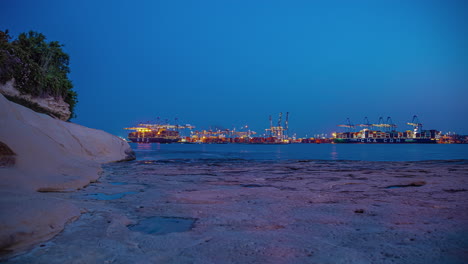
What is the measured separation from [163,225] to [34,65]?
16.6 metres

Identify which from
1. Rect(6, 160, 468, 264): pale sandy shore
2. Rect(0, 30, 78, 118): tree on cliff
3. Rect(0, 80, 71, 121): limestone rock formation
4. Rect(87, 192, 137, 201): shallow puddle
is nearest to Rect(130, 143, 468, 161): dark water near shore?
Rect(0, 80, 71, 121): limestone rock formation

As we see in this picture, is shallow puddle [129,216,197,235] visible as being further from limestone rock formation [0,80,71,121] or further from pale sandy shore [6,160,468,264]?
limestone rock formation [0,80,71,121]

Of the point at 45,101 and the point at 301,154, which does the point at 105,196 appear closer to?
the point at 45,101

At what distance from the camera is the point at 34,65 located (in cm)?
1609

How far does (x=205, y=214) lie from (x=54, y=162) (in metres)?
4.51

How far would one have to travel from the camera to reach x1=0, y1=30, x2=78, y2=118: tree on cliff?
46.3ft

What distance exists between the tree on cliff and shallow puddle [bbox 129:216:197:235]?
540 inches

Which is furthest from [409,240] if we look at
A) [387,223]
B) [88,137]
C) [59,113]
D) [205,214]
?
[59,113]

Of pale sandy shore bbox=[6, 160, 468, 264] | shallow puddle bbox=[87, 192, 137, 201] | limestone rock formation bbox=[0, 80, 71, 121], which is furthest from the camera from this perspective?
limestone rock formation bbox=[0, 80, 71, 121]

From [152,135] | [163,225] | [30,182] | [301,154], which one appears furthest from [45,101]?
[152,135]

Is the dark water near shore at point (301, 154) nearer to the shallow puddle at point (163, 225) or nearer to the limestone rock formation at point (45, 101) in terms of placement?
the limestone rock formation at point (45, 101)

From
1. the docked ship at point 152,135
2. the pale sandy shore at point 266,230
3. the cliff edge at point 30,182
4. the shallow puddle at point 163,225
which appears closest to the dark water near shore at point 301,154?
the cliff edge at point 30,182

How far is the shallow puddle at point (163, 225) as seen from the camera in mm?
3631

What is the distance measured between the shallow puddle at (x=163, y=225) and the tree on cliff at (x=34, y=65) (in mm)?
13722
